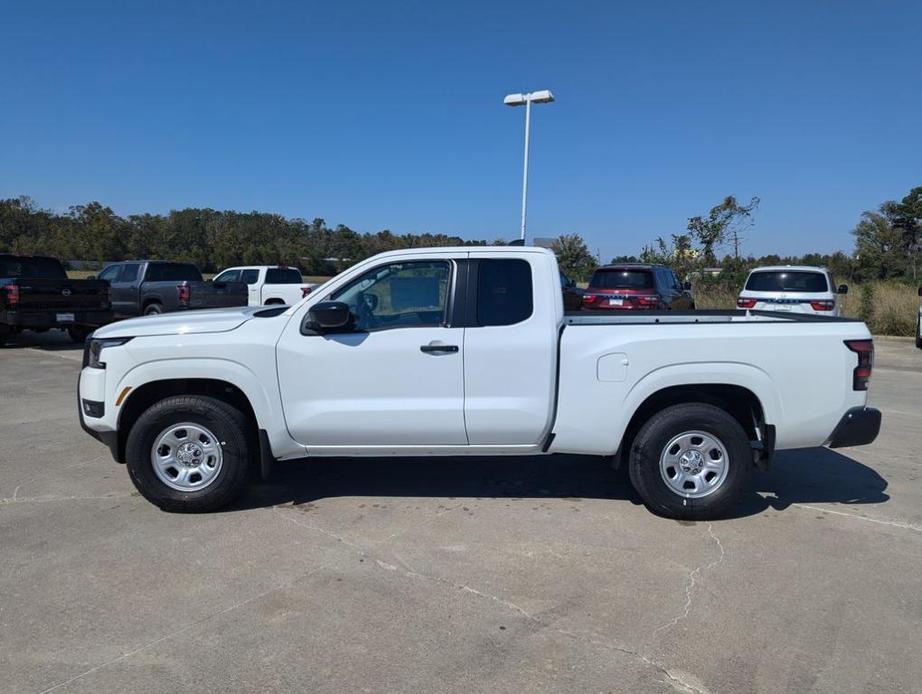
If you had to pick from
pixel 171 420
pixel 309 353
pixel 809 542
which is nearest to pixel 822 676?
pixel 809 542

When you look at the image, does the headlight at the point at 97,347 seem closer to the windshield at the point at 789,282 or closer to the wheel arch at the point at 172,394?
the wheel arch at the point at 172,394

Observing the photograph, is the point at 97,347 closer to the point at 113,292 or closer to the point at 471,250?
the point at 471,250

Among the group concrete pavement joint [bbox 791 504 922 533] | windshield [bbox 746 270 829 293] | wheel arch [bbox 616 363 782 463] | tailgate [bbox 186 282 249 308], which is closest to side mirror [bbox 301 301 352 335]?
wheel arch [bbox 616 363 782 463]

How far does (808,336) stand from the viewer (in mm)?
4590

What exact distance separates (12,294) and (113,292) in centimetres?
478

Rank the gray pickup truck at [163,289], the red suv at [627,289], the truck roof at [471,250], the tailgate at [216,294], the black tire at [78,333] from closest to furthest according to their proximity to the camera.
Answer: the truck roof at [471,250] < the red suv at [627,289] < the black tire at [78,333] < the tailgate at [216,294] < the gray pickup truck at [163,289]

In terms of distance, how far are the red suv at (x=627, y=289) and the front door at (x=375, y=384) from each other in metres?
10.3

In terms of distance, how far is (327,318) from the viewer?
453 centimetres

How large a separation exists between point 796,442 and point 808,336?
734mm

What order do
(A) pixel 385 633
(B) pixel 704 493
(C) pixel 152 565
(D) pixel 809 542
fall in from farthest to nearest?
(B) pixel 704 493
(D) pixel 809 542
(C) pixel 152 565
(A) pixel 385 633

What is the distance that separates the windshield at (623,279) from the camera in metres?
15.0

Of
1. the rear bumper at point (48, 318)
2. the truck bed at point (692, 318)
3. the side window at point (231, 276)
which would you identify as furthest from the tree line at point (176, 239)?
the truck bed at point (692, 318)

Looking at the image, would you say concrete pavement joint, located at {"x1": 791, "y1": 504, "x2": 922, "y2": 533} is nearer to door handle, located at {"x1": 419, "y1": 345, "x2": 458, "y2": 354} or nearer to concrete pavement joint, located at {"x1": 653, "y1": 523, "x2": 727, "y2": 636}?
concrete pavement joint, located at {"x1": 653, "y1": 523, "x2": 727, "y2": 636}

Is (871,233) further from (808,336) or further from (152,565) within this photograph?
(152,565)
